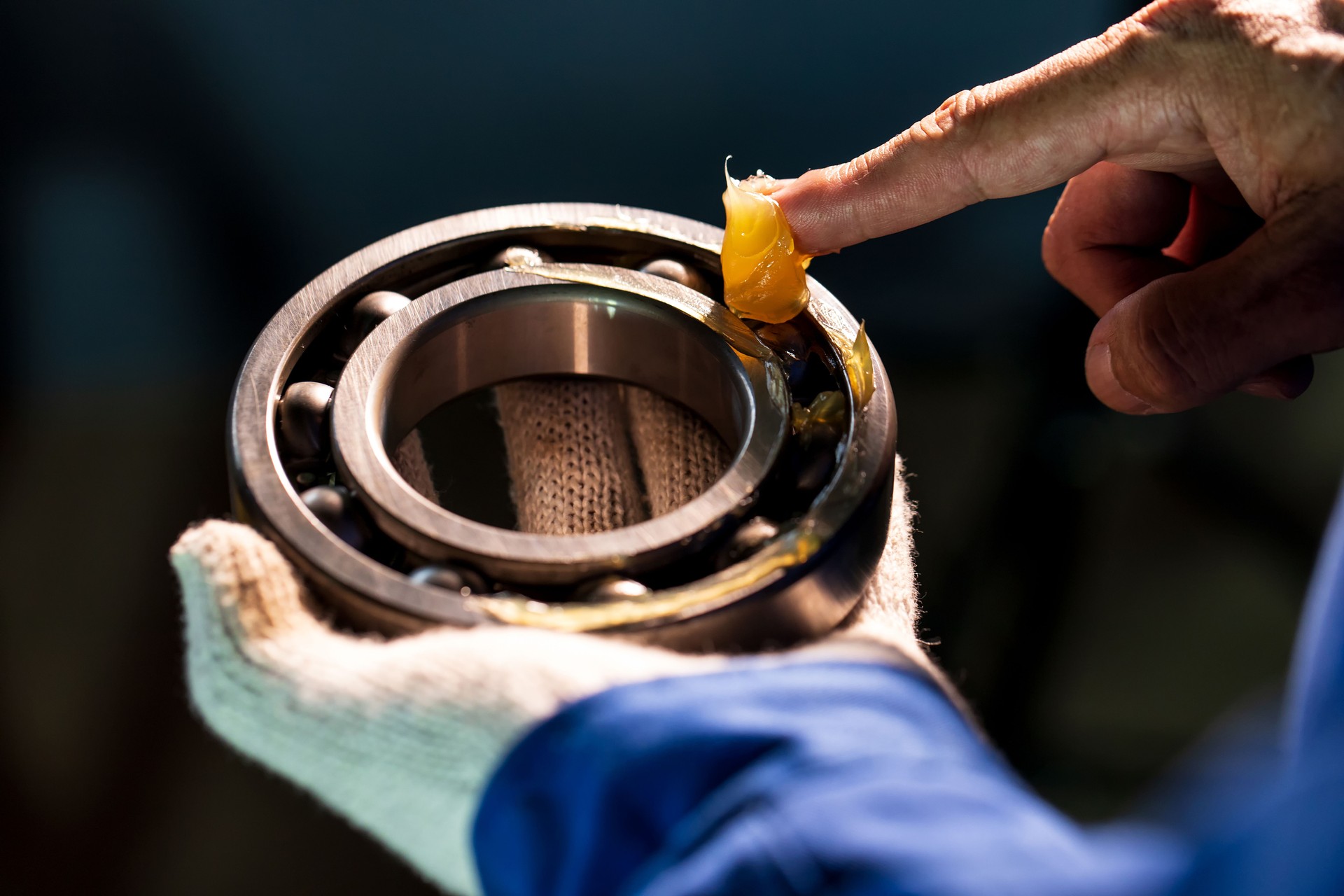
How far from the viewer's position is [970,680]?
1.12 meters

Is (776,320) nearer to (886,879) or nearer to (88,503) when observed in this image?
(886,879)

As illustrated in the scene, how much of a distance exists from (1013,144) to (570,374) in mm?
262

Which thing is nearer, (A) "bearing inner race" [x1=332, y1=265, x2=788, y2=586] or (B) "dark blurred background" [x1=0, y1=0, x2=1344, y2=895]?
(A) "bearing inner race" [x1=332, y1=265, x2=788, y2=586]

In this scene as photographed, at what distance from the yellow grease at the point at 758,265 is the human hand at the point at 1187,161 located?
0.05 m

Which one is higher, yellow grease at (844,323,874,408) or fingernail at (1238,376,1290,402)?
yellow grease at (844,323,874,408)

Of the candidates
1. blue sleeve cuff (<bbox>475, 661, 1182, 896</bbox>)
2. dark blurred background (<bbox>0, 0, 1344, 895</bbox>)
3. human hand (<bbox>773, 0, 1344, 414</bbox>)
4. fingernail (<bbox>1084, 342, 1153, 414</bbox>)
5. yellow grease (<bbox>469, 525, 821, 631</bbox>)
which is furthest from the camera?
dark blurred background (<bbox>0, 0, 1344, 895</bbox>)

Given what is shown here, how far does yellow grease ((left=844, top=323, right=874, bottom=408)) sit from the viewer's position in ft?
1.89

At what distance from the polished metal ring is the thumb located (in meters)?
0.17

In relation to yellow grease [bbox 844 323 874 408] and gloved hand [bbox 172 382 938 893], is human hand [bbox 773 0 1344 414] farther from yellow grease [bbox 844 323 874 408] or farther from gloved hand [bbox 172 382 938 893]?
gloved hand [bbox 172 382 938 893]

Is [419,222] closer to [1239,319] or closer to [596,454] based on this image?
[596,454]

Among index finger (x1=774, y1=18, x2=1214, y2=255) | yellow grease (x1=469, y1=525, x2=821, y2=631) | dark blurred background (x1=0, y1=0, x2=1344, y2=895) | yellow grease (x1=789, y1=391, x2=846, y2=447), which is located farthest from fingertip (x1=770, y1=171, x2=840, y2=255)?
dark blurred background (x1=0, y1=0, x2=1344, y2=895)

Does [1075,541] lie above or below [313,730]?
below

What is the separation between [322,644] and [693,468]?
10.7 inches

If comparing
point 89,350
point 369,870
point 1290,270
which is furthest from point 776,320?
point 89,350
